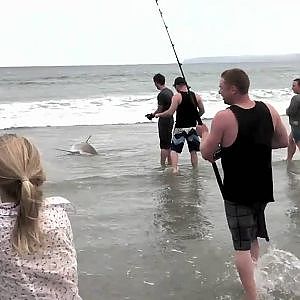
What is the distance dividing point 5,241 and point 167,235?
12.8 ft

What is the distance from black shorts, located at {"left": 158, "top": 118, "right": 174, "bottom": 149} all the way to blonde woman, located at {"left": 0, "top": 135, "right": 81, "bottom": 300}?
751cm

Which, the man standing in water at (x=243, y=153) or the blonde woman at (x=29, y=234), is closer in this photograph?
the blonde woman at (x=29, y=234)

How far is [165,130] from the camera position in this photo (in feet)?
32.3

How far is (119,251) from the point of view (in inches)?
218

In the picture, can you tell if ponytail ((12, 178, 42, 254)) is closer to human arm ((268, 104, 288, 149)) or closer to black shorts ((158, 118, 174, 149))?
human arm ((268, 104, 288, 149))

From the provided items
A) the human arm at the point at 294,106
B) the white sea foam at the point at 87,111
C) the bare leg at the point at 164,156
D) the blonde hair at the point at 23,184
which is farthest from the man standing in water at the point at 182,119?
the white sea foam at the point at 87,111

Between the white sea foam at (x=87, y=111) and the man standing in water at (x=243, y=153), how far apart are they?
15648 millimetres

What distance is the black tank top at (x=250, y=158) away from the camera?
3.87 meters

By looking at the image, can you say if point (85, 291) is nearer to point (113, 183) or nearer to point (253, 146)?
point (253, 146)

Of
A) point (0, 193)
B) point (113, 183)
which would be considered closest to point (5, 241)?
point (0, 193)

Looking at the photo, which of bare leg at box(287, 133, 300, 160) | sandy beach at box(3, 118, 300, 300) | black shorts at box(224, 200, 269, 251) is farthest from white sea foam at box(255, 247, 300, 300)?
bare leg at box(287, 133, 300, 160)

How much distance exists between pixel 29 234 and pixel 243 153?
6.79 ft

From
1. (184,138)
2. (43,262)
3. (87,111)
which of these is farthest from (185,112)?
(87,111)

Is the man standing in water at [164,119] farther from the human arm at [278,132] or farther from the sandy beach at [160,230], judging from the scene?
the human arm at [278,132]
